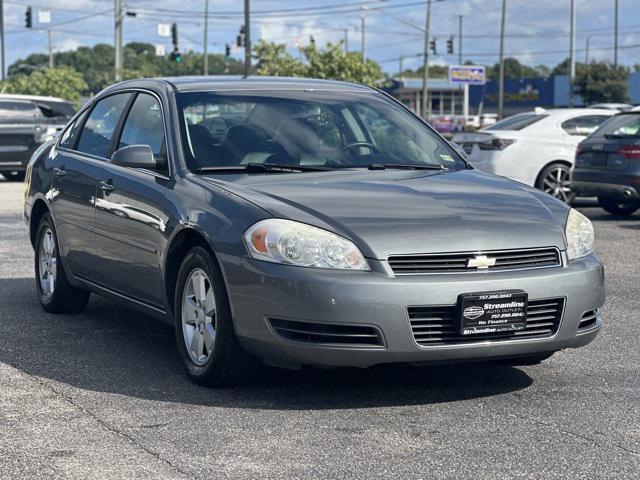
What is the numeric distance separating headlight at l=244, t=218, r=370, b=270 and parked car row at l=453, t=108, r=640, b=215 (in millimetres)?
10702

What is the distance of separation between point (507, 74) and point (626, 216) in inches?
5978

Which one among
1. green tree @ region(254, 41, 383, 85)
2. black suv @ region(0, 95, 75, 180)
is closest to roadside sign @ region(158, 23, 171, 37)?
green tree @ region(254, 41, 383, 85)

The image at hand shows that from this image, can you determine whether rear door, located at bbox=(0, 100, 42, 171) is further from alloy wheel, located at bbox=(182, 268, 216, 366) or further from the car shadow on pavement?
alloy wheel, located at bbox=(182, 268, 216, 366)

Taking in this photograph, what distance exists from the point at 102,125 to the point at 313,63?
59.2 metres

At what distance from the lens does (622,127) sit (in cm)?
1568

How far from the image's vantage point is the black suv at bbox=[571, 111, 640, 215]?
50.1ft

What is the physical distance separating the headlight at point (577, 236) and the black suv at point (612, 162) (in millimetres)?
9510

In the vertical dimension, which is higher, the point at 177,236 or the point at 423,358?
the point at 177,236

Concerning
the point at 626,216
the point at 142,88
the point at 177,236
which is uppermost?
the point at 142,88

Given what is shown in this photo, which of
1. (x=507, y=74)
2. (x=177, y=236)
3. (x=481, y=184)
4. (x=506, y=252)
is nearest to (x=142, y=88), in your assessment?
(x=177, y=236)

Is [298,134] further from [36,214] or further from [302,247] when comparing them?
[36,214]

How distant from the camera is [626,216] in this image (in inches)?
664

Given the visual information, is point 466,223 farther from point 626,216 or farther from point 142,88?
point 626,216

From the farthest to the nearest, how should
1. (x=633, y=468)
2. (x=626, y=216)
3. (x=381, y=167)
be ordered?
(x=626, y=216)
(x=381, y=167)
(x=633, y=468)
